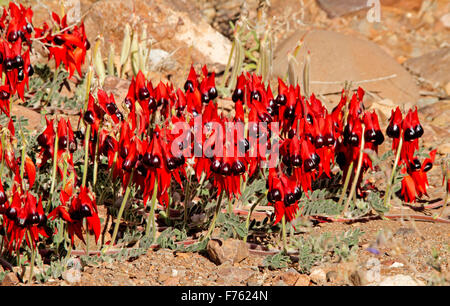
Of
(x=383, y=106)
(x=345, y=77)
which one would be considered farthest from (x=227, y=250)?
(x=345, y=77)

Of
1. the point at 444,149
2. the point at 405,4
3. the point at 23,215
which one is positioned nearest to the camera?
the point at 23,215

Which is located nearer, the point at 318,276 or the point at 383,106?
the point at 318,276

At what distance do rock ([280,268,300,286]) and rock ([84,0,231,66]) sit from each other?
2704 millimetres

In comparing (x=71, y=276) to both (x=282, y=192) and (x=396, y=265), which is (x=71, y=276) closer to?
(x=282, y=192)

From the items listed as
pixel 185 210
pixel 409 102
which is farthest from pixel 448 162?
pixel 409 102

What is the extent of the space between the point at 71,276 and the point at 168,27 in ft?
10.0

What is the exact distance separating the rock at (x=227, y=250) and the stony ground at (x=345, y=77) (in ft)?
0.10

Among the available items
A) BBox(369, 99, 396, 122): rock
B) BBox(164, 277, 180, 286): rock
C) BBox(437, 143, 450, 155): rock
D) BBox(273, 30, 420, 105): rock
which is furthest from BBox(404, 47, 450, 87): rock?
BBox(164, 277, 180, 286): rock

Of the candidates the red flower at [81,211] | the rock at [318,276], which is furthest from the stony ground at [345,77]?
the red flower at [81,211]

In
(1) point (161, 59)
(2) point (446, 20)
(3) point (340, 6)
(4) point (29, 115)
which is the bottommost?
(4) point (29, 115)

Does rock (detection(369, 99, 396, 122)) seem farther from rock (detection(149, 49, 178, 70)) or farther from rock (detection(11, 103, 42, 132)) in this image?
rock (detection(11, 103, 42, 132))

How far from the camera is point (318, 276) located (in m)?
2.49

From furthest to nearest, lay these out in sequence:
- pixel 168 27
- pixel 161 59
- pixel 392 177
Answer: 1. pixel 168 27
2. pixel 161 59
3. pixel 392 177

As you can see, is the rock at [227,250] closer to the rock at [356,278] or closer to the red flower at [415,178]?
the rock at [356,278]
